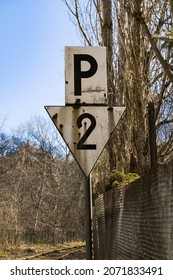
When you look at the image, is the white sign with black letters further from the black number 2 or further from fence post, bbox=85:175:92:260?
fence post, bbox=85:175:92:260

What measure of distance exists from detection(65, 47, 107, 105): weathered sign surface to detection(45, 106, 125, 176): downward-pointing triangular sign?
0.09 m

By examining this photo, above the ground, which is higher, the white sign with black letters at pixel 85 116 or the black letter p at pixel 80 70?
the black letter p at pixel 80 70

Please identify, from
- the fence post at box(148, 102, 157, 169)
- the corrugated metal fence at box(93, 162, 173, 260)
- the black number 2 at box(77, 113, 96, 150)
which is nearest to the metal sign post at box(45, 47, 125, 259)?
the black number 2 at box(77, 113, 96, 150)

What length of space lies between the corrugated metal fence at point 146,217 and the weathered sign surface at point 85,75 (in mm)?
818

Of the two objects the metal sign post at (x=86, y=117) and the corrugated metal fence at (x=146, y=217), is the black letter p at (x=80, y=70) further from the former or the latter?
the corrugated metal fence at (x=146, y=217)

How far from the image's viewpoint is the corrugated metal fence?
2.75m

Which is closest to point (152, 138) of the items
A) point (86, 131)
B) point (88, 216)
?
point (86, 131)

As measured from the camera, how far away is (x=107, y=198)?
20.0ft

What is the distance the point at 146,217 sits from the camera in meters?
3.32

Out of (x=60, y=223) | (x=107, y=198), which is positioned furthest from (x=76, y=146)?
(x=60, y=223)

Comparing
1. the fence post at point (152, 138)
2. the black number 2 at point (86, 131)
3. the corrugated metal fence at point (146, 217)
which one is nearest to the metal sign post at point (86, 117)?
the black number 2 at point (86, 131)

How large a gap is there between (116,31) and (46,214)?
3076 centimetres

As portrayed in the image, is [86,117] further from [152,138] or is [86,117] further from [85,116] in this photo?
[152,138]

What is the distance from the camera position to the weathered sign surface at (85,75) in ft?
12.0
